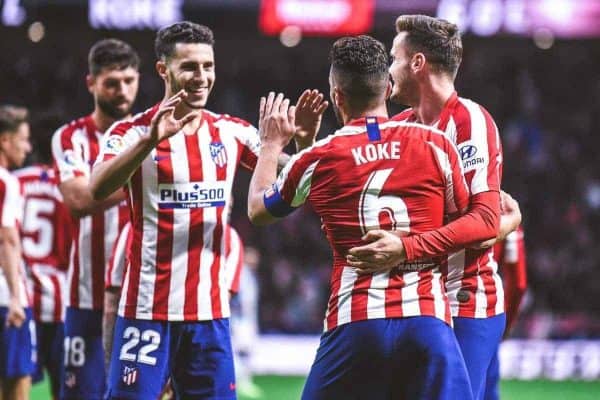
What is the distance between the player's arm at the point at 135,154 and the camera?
4.39 meters

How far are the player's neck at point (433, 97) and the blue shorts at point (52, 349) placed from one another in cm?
327

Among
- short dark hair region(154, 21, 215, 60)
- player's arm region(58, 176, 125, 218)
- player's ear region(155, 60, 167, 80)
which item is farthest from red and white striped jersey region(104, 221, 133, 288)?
short dark hair region(154, 21, 215, 60)

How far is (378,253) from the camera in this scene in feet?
12.8

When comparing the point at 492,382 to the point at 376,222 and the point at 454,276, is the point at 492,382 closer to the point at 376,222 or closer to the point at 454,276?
the point at 454,276

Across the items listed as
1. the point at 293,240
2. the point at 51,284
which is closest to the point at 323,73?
the point at 293,240

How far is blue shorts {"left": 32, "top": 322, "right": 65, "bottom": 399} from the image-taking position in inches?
270

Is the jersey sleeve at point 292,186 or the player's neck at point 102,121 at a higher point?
the player's neck at point 102,121

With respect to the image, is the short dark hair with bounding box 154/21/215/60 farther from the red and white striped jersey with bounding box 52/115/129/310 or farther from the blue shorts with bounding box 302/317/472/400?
the blue shorts with bounding box 302/317/472/400

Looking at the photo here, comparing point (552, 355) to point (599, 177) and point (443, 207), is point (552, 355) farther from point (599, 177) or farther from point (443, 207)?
point (443, 207)

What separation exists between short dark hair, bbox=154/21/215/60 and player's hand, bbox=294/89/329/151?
76 centimetres

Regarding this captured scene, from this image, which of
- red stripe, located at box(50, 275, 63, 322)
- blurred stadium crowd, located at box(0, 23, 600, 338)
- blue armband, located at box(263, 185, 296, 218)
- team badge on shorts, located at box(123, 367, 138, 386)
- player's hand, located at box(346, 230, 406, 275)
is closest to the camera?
player's hand, located at box(346, 230, 406, 275)

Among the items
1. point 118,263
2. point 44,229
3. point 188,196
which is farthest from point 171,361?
point 44,229

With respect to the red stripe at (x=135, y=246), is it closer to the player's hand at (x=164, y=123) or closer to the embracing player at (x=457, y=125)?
the player's hand at (x=164, y=123)

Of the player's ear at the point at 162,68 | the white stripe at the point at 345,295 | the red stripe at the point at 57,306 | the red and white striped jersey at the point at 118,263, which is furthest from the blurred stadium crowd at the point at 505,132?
the white stripe at the point at 345,295
